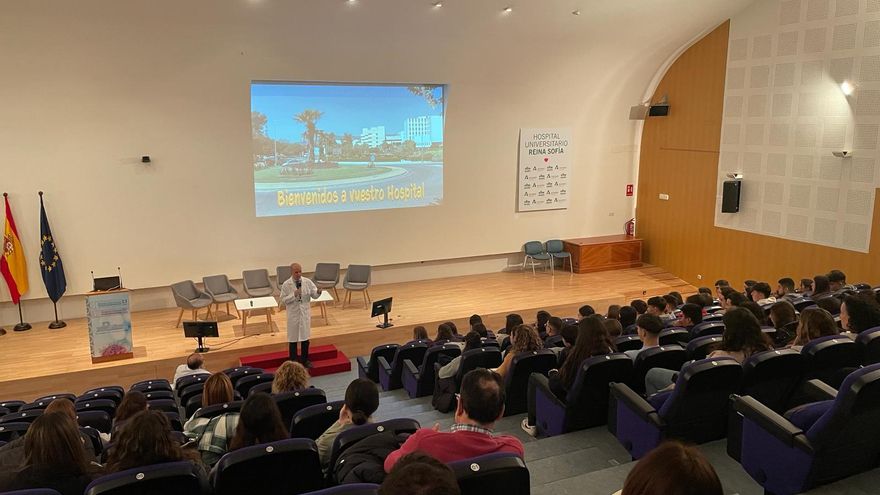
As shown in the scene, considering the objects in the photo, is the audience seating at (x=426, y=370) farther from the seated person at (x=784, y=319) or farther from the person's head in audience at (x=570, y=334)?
the seated person at (x=784, y=319)

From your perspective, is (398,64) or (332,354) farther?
(398,64)

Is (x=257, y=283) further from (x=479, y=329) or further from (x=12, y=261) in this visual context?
(x=479, y=329)

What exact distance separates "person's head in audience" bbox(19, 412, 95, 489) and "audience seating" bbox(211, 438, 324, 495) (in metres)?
0.68

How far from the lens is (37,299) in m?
10.3

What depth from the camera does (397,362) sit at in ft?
23.7

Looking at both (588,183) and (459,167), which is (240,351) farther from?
(588,183)

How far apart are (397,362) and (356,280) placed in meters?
4.37

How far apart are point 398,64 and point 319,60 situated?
1.42 meters

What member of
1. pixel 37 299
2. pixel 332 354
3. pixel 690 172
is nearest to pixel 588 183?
pixel 690 172

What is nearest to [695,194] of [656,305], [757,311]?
[656,305]

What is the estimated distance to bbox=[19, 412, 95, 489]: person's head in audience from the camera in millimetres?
3014

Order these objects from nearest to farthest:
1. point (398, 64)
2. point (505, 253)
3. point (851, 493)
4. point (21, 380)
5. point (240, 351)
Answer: point (851, 493)
point (21, 380)
point (240, 351)
point (398, 64)
point (505, 253)

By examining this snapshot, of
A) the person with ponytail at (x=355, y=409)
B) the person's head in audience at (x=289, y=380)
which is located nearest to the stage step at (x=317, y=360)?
the person's head in audience at (x=289, y=380)

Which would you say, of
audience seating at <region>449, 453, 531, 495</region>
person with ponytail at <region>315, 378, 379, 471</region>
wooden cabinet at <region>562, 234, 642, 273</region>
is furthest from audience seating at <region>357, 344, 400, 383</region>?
wooden cabinet at <region>562, 234, 642, 273</region>
